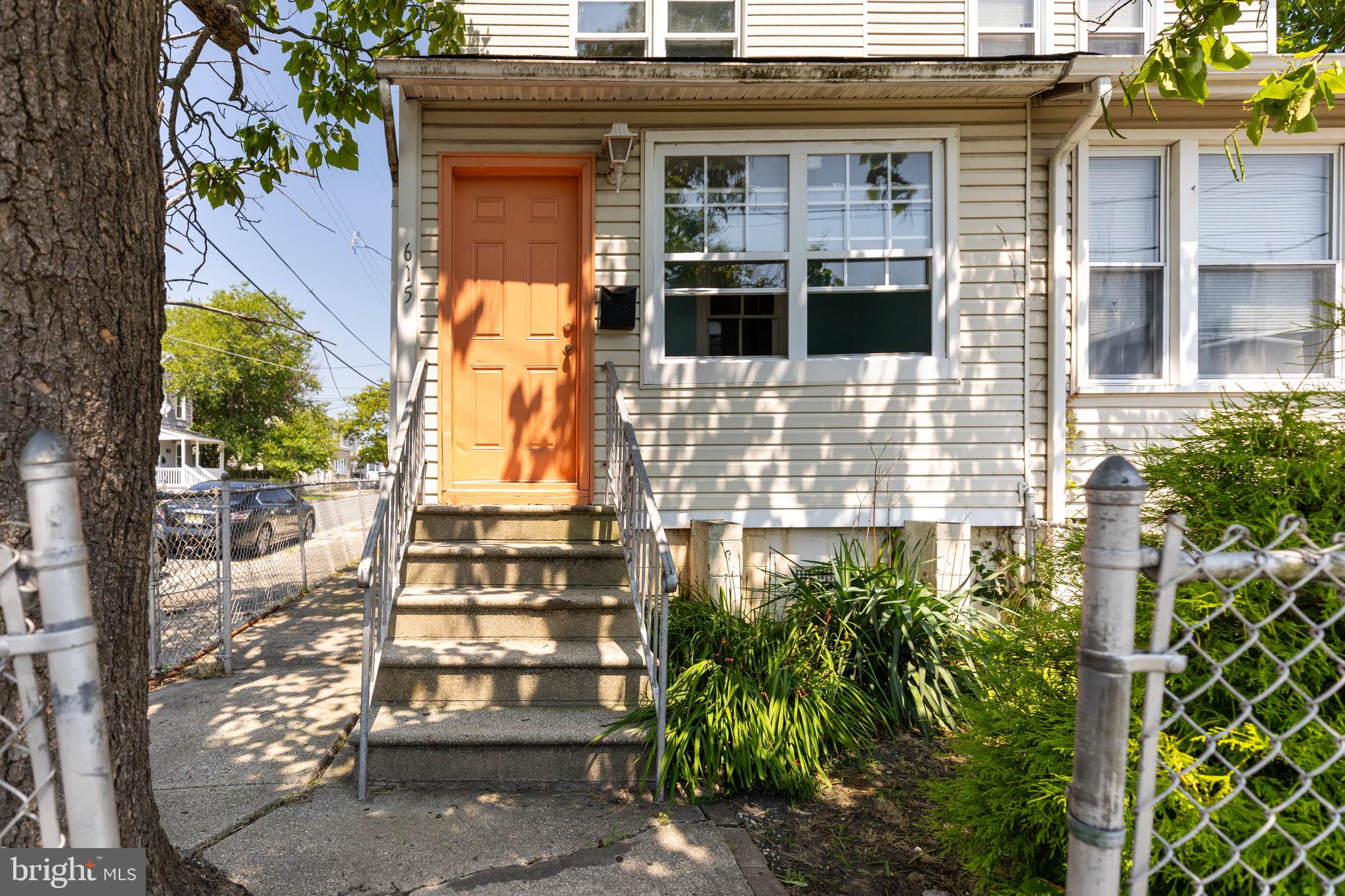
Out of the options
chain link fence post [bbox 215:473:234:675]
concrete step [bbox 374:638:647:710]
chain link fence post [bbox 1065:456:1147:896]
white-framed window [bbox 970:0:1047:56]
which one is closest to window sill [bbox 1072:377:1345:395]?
white-framed window [bbox 970:0:1047:56]

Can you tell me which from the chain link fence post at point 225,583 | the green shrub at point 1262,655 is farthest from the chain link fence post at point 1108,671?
the chain link fence post at point 225,583

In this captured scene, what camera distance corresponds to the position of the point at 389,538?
3566mm

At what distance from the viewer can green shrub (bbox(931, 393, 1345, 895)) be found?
60.2 inches

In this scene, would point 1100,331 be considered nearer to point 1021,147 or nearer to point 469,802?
point 1021,147

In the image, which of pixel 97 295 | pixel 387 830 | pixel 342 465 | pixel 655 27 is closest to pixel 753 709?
pixel 387 830

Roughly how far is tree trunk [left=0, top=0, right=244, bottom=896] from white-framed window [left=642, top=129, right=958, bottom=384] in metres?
3.52

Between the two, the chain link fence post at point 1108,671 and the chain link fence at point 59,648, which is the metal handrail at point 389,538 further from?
the chain link fence post at point 1108,671

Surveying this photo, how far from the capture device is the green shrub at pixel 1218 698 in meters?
1.53

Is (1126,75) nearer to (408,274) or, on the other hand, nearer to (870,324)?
(870,324)

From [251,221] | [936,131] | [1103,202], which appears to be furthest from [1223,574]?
[251,221]

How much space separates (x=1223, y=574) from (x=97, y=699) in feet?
6.08

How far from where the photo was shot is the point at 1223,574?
1.15 m

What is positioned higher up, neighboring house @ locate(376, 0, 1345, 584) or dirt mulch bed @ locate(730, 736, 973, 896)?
neighboring house @ locate(376, 0, 1345, 584)

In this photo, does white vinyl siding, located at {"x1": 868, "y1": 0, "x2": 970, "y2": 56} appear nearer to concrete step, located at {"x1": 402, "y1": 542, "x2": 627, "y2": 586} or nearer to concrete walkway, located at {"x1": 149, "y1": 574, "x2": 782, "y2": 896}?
concrete step, located at {"x1": 402, "y1": 542, "x2": 627, "y2": 586}
